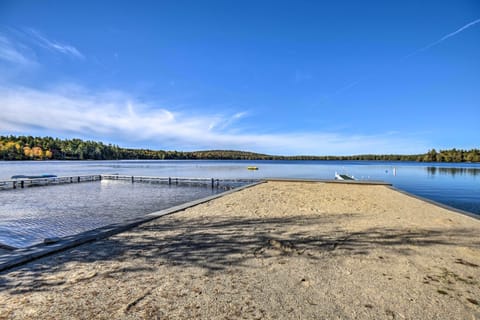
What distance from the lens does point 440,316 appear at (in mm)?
1996

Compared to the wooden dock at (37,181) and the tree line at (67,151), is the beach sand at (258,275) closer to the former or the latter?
the wooden dock at (37,181)

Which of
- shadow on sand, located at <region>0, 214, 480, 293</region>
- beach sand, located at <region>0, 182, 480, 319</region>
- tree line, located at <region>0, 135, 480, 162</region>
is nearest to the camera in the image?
beach sand, located at <region>0, 182, 480, 319</region>

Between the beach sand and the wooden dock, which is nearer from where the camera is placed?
the beach sand

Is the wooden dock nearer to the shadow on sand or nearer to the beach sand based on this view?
the shadow on sand

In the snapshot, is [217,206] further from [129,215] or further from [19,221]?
[19,221]

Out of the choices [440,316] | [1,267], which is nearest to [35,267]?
[1,267]

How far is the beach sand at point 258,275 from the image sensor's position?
2.09 metres

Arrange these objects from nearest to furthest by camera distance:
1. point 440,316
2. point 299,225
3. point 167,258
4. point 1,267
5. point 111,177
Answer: point 440,316 < point 1,267 < point 167,258 < point 299,225 < point 111,177

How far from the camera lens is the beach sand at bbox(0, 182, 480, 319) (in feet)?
6.84

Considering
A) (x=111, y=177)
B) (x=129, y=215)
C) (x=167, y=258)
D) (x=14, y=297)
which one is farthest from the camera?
(x=111, y=177)

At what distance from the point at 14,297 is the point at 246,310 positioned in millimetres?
2197

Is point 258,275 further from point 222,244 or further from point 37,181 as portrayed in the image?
point 37,181

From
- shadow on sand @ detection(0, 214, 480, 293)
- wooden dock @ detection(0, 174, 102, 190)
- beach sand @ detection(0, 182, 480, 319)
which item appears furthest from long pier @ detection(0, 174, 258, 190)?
beach sand @ detection(0, 182, 480, 319)

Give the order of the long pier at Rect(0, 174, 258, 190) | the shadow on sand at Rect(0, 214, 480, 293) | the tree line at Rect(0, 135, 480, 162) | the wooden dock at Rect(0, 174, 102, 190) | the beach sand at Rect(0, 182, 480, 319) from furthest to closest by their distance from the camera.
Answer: the tree line at Rect(0, 135, 480, 162) < the long pier at Rect(0, 174, 258, 190) < the wooden dock at Rect(0, 174, 102, 190) < the shadow on sand at Rect(0, 214, 480, 293) < the beach sand at Rect(0, 182, 480, 319)
